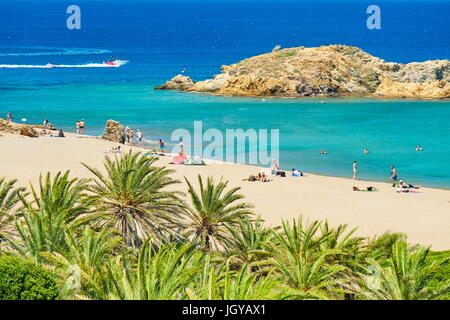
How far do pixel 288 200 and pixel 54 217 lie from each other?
558 inches

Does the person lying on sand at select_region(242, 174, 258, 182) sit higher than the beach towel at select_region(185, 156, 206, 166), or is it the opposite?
Answer: the beach towel at select_region(185, 156, 206, 166)

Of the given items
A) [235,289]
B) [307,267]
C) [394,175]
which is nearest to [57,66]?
[394,175]

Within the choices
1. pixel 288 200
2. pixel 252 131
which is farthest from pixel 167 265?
pixel 252 131

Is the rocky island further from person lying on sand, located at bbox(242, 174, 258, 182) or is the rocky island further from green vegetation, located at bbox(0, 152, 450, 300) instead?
green vegetation, located at bbox(0, 152, 450, 300)

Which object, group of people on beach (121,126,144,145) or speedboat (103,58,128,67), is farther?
speedboat (103,58,128,67)

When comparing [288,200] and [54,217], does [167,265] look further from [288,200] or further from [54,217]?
[288,200]

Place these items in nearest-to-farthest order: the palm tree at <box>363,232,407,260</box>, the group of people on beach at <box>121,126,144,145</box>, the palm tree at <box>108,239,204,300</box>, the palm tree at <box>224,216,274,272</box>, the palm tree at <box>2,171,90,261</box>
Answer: the palm tree at <box>108,239,204,300</box>
the palm tree at <box>2,171,90,261</box>
the palm tree at <box>224,216,274,272</box>
the palm tree at <box>363,232,407,260</box>
the group of people on beach at <box>121,126,144,145</box>

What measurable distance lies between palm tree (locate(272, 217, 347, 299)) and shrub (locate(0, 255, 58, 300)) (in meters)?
3.89

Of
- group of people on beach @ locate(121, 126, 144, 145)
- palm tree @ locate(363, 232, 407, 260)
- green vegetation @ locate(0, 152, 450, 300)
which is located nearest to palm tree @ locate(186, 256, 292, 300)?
green vegetation @ locate(0, 152, 450, 300)

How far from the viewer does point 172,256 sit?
14875 mm

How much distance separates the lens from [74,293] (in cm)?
1226

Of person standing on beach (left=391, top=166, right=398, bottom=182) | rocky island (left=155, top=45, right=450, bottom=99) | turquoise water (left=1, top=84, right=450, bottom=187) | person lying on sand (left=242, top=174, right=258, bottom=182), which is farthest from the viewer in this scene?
rocky island (left=155, top=45, right=450, bottom=99)

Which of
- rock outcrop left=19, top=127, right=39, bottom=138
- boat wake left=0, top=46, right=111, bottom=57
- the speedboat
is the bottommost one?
rock outcrop left=19, top=127, right=39, bottom=138

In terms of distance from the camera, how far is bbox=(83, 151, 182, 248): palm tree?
1728 cm
